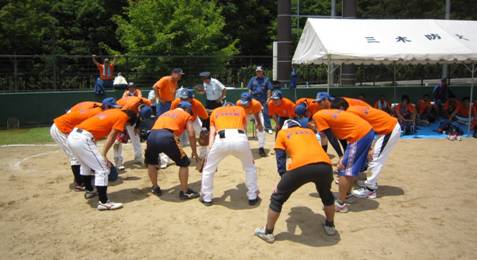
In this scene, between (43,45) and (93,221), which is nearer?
(93,221)

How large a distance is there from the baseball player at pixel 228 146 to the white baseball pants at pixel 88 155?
154cm

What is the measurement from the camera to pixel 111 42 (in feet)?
106

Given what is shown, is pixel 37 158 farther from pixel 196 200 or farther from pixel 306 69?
pixel 306 69

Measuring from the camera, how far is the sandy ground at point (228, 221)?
5.28m

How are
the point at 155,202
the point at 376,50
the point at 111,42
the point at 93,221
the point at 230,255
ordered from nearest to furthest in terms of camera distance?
the point at 230,255
the point at 93,221
the point at 155,202
the point at 376,50
the point at 111,42

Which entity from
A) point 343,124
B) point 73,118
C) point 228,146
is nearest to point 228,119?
point 228,146

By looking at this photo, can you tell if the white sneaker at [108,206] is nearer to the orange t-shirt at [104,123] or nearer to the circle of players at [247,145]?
the circle of players at [247,145]

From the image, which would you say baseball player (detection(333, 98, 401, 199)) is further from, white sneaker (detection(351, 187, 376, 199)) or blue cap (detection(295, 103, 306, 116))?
blue cap (detection(295, 103, 306, 116))

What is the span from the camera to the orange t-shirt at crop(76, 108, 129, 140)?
6746 millimetres

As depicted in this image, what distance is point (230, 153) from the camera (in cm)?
651

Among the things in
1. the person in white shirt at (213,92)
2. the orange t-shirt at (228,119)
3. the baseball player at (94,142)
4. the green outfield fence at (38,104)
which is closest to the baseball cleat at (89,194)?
the baseball player at (94,142)

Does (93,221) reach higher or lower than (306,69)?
lower

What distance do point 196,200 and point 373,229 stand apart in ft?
9.24

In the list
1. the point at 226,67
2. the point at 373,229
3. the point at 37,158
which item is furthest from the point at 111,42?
the point at 373,229
